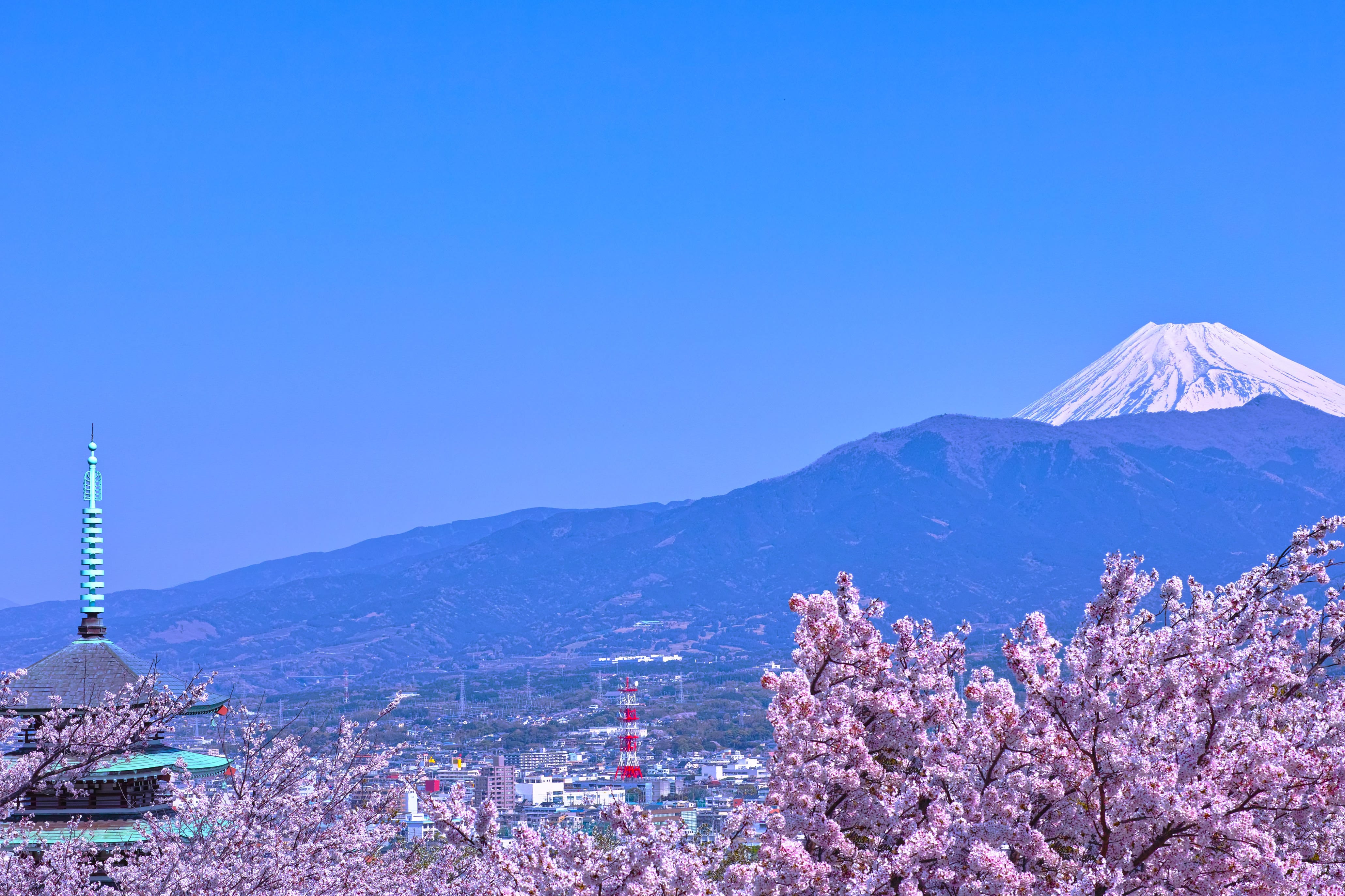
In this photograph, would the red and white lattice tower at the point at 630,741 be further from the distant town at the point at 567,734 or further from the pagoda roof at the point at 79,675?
the pagoda roof at the point at 79,675

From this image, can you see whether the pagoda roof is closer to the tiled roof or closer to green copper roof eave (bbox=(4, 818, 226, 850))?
the tiled roof

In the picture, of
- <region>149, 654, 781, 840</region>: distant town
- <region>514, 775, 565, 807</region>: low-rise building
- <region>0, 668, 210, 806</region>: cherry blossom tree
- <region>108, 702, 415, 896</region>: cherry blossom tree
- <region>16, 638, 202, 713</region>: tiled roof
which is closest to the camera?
<region>0, 668, 210, 806</region>: cherry blossom tree

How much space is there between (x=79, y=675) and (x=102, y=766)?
2.21 metres

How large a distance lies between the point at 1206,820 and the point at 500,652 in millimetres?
185050

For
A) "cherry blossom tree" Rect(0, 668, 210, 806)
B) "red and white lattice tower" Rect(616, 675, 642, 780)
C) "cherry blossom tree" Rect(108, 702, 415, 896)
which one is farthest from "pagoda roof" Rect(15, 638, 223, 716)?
"red and white lattice tower" Rect(616, 675, 642, 780)

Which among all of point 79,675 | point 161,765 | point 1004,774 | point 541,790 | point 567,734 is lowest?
point 541,790

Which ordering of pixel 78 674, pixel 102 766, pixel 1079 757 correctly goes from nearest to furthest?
pixel 1079 757 → pixel 102 766 → pixel 78 674

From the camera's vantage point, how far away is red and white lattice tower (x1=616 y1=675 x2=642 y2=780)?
142ft

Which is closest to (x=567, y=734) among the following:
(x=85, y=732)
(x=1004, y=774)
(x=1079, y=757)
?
(x=85, y=732)

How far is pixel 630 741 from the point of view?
5025 cm

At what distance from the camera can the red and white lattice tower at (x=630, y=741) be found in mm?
43406

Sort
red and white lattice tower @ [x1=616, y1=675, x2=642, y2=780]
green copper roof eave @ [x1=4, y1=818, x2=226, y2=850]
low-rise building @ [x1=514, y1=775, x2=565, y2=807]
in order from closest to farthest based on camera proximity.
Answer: green copper roof eave @ [x1=4, y1=818, x2=226, y2=850]
low-rise building @ [x1=514, y1=775, x2=565, y2=807]
red and white lattice tower @ [x1=616, y1=675, x2=642, y2=780]

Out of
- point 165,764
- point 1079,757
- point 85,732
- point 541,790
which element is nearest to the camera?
point 1079,757

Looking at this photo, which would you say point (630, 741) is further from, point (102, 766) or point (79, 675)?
point (102, 766)
